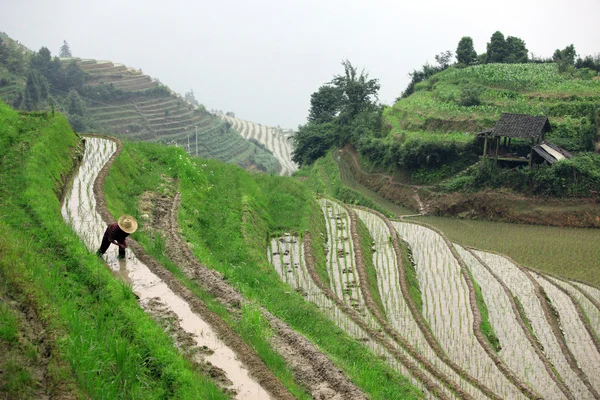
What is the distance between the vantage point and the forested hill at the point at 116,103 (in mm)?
41656

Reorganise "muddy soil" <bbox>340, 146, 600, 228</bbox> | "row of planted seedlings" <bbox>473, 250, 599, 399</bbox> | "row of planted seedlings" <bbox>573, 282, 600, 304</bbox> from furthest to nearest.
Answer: "muddy soil" <bbox>340, 146, 600, 228</bbox>, "row of planted seedlings" <bbox>573, 282, 600, 304</bbox>, "row of planted seedlings" <bbox>473, 250, 599, 399</bbox>

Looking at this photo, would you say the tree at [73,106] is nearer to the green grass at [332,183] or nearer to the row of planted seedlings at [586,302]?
the green grass at [332,183]

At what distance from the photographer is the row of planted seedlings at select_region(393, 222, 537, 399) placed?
31.9 feet

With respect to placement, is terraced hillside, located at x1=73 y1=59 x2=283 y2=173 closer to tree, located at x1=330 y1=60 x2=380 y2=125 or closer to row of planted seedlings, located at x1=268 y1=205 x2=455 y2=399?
tree, located at x1=330 y1=60 x2=380 y2=125

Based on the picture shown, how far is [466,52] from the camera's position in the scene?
45500mm

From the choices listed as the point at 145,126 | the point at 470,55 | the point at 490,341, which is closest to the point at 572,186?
the point at 490,341

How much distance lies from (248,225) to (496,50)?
125ft

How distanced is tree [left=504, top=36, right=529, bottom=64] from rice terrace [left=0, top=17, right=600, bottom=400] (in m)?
15.5

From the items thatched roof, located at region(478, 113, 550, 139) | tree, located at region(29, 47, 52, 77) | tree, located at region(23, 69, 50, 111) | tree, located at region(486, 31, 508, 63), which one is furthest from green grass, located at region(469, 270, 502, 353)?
tree, located at region(29, 47, 52, 77)

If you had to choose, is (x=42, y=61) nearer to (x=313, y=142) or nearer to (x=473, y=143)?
(x=313, y=142)

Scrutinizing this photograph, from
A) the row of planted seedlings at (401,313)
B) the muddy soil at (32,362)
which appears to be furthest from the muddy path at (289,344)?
the muddy soil at (32,362)

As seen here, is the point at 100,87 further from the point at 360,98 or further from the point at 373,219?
the point at 373,219

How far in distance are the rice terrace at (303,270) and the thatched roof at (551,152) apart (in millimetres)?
116

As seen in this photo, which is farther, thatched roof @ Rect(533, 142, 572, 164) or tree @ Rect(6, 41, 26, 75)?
tree @ Rect(6, 41, 26, 75)
